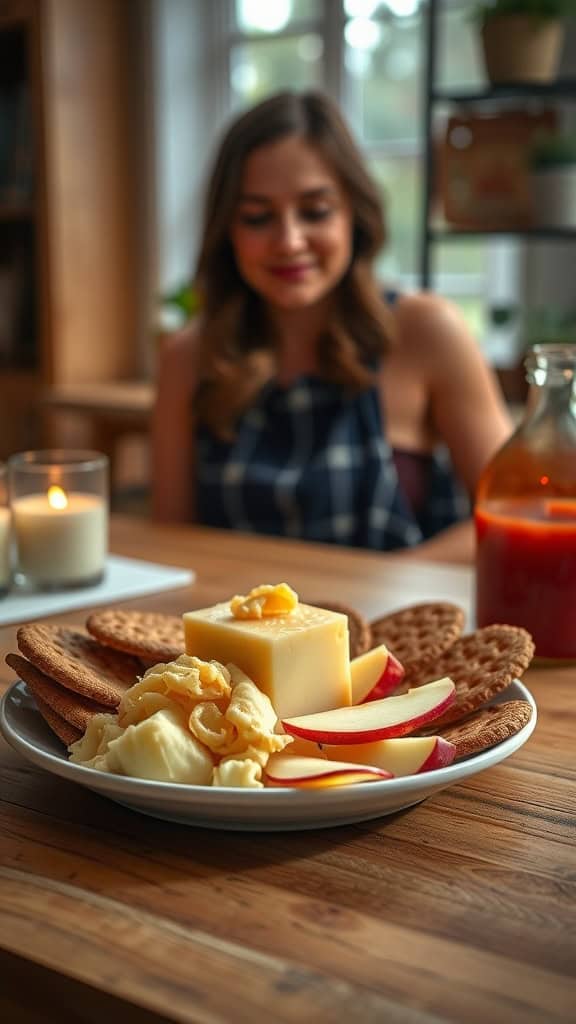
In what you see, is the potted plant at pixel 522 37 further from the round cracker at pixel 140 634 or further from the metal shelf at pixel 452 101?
the round cracker at pixel 140 634

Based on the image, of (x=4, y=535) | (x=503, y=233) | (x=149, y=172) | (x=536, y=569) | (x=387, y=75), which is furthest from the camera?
(x=149, y=172)

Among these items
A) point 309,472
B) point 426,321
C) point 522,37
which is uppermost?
point 522,37

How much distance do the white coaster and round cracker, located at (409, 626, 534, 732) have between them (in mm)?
471

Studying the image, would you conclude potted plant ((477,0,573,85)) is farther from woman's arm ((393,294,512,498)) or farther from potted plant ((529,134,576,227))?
woman's arm ((393,294,512,498))

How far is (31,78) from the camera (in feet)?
12.7

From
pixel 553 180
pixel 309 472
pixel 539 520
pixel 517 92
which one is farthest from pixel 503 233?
pixel 539 520

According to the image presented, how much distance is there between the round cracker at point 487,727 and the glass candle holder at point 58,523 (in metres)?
0.61

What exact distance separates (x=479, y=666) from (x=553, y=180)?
2.40 m

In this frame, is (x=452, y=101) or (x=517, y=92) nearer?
(x=517, y=92)

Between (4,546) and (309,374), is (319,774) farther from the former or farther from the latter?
(309,374)

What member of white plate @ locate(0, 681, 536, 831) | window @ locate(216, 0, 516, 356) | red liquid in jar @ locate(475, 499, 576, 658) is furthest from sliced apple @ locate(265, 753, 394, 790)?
window @ locate(216, 0, 516, 356)

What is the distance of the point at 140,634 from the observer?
89 centimetres

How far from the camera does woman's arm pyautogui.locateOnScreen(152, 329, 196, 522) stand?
7.07ft

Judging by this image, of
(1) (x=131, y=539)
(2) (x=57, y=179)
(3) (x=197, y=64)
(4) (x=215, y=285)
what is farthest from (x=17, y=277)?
(1) (x=131, y=539)
